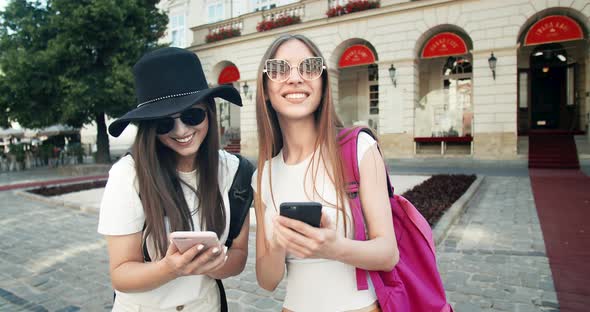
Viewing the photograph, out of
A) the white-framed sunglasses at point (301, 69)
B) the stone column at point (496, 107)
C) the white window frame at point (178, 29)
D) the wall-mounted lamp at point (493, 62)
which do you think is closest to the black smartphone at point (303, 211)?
the white-framed sunglasses at point (301, 69)

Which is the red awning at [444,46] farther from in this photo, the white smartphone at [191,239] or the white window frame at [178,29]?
the white window frame at [178,29]

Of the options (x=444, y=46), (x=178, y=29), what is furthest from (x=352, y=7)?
(x=178, y=29)

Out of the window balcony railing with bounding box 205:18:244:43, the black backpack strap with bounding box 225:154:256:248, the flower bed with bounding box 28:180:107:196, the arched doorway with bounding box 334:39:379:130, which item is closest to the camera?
the black backpack strap with bounding box 225:154:256:248

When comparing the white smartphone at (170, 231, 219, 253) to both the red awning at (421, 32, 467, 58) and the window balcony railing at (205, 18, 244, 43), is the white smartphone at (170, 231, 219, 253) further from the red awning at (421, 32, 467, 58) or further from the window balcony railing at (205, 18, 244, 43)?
the window balcony railing at (205, 18, 244, 43)

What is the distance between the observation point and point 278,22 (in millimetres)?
21250

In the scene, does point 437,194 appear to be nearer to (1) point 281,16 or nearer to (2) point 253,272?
(2) point 253,272

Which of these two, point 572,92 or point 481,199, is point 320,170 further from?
point 572,92

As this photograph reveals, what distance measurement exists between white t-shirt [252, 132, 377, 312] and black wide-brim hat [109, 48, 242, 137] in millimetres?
566

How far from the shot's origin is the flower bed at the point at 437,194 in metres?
7.12

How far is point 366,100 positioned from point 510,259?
19.5m

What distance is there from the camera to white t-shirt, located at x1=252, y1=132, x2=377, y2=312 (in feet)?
5.29

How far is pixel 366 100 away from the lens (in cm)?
2372

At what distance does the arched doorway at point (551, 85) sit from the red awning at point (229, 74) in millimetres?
15777

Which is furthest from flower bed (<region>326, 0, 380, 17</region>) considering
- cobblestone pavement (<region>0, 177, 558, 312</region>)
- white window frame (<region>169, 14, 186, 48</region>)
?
white window frame (<region>169, 14, 186, 48</region>)
